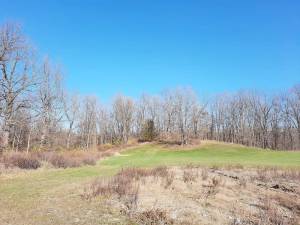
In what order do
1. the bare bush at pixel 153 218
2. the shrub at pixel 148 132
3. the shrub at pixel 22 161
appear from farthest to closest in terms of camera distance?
the shrub at pixel 148 132
the shrub at pixel 22 161
the bare bush at pixel 153 218

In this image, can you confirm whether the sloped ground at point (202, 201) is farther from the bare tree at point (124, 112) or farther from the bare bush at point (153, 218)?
the bare tree at point (124, 112)

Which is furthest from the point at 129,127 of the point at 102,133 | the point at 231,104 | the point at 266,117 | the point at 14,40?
the point at 14,40

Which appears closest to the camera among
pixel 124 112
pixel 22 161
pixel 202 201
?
pixel 202 201

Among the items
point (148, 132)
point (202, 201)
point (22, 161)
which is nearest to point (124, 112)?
point (148, 132)

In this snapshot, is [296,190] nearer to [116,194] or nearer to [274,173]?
[274,173]

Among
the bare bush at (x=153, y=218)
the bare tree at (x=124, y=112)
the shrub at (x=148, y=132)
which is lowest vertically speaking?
the bare bush at (x=153, y=218)

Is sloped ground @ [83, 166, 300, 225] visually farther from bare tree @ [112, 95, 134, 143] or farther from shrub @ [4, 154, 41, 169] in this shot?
bare tree @ [112, 95, 134, 143]

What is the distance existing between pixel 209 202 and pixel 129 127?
72.1 m

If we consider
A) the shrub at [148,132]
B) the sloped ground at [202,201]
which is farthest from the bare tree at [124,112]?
the sloped ground at [202,201]

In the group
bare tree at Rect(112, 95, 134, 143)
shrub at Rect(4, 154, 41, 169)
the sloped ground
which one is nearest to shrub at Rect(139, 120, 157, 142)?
bare tree at Rect(112, 95, 134, 143)

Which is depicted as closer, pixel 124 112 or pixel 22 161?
pixel 22 161

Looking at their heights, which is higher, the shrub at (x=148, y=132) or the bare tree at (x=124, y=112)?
the bare tree at (x=124, y=112)

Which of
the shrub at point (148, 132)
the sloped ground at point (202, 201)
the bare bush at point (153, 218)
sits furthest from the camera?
the shrub at point (148, 132)

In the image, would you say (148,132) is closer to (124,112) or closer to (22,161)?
(124,112)
